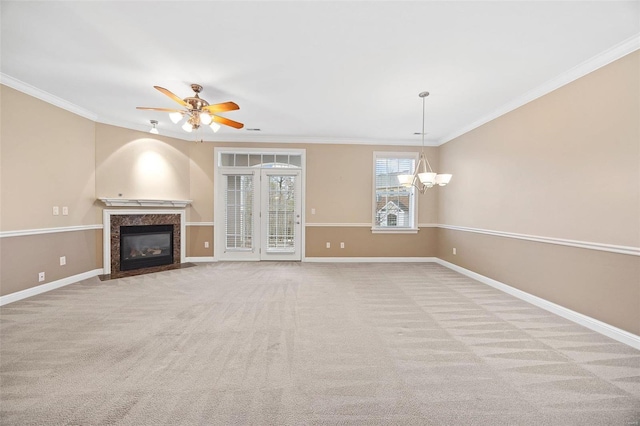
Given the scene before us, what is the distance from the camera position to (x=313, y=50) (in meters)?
2.48

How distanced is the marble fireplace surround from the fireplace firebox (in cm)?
8

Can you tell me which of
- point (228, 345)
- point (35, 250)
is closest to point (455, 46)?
point (228, 345)

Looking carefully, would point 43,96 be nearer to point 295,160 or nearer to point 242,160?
point 242,160

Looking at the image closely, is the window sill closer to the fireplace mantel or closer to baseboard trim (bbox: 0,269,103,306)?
the fireplace mantel

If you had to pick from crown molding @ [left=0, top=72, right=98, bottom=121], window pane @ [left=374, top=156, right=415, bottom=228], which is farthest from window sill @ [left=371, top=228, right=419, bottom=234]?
crown molding @ [left=0, top=72, right=98, bottom=121]

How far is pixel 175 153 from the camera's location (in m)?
5.31

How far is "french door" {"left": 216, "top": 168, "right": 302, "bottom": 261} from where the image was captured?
223 inches

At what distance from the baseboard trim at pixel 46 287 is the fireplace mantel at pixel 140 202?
3.86 ft

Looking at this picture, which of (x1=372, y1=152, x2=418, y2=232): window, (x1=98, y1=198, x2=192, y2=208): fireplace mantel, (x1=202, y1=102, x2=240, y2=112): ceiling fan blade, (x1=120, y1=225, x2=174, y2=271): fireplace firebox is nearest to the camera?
(x1=202, y1=102, x2=240, y2=112): ceiling fan blade

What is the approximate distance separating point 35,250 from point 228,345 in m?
3.31

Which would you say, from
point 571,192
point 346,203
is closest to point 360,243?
point 346,203

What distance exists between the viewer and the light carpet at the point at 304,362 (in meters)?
1.54

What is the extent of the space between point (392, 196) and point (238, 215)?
11.3ft

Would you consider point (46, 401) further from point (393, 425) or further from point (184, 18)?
point (184, 18)
